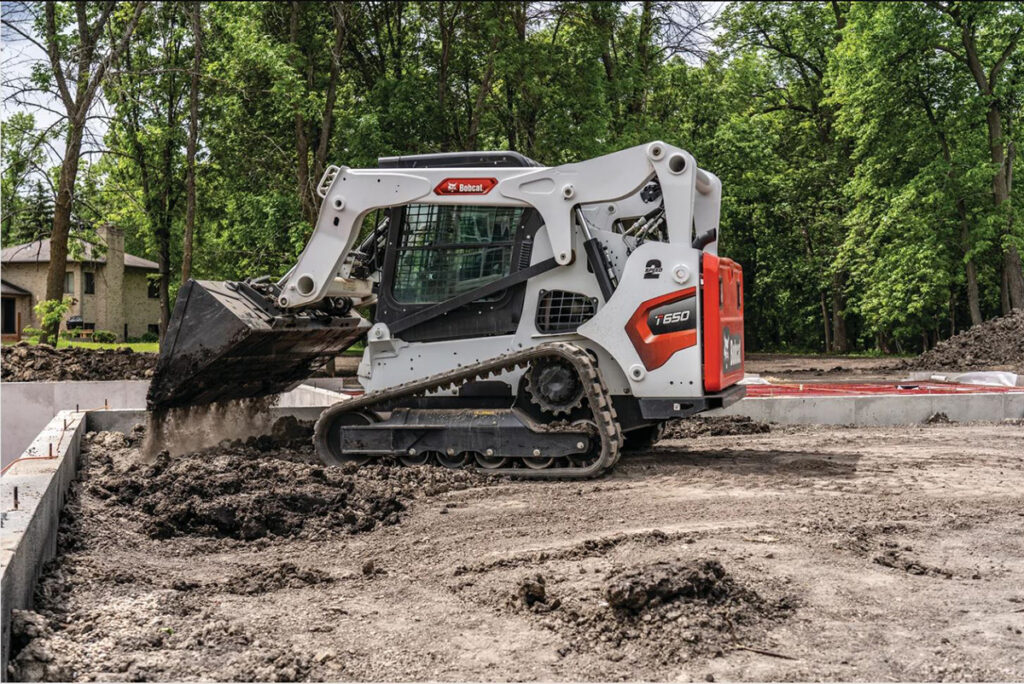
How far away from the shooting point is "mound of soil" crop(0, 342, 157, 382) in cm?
1466

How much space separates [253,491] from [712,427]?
5.82 m

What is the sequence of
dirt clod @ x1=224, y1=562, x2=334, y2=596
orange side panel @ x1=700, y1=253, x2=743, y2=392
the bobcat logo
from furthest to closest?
the bobcat logo < orange side panel @ x1=700, y1=253, x2=743, y2=392 < dirt clod @ x1=224, y1=562, x2=334, y2=596

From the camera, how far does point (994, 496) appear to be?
7.44m

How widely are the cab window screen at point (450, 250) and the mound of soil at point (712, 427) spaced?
3.10 m

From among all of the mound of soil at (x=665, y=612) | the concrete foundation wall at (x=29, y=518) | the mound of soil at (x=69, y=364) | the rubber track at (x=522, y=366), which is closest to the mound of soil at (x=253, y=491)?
the rubber track at (x=522, y=366)

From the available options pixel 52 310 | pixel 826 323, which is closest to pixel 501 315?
Answer: pixel 52 310

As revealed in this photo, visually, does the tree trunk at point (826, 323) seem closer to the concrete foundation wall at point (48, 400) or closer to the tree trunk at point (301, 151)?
the tree trunk at point (301, 151)

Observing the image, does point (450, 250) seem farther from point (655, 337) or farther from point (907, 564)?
point (907, 564)

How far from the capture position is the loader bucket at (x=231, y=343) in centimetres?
842

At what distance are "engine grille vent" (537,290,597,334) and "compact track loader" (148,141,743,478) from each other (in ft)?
0.05

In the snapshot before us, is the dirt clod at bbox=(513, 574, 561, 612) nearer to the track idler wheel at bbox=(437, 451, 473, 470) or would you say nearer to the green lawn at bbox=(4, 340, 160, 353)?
the track idler wheel at bbox=(437, 451, 473, 470)

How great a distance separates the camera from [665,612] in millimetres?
4422

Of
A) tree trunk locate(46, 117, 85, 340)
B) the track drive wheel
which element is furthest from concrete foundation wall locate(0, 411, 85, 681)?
tree trunk locate(46, 117, 85, 340)

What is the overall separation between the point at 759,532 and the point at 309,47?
54.7ft
